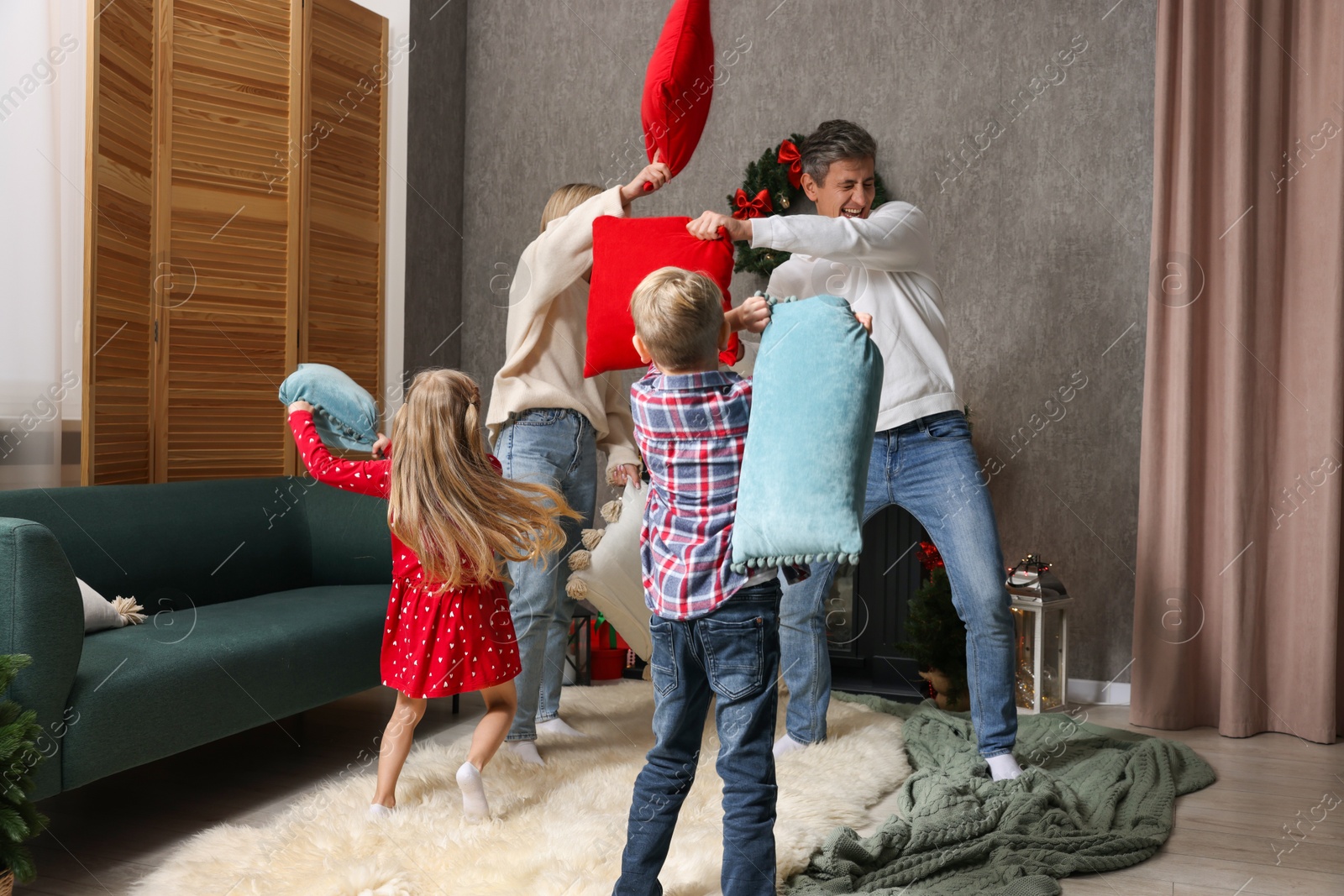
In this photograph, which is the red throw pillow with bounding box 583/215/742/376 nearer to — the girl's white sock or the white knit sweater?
the white knit sweater

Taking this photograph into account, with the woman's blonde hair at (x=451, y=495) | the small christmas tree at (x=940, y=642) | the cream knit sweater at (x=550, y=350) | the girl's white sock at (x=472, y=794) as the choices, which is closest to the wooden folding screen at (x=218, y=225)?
the cream knit sweater at (x=550, y=350)

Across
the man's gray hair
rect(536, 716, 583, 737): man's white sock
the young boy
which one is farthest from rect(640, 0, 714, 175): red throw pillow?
rect(536, 716, 583, 737): man's white sock

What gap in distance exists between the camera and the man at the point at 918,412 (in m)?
2.29

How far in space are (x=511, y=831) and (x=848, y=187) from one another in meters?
1.62

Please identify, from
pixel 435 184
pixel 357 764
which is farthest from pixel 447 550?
pixel 435 184

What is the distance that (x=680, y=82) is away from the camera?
2016mm

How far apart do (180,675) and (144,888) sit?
16.6 inches

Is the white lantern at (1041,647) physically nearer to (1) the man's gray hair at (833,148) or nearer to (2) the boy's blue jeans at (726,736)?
(1) the man's gray hair at (833,148)

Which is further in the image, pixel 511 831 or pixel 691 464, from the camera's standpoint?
pixel 511 831

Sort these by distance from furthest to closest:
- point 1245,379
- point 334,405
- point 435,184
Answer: point 435,184 < point 1245,379 < point 334,405

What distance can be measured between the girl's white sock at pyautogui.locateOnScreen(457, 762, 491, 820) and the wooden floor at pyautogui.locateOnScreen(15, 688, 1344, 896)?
0.47 meters

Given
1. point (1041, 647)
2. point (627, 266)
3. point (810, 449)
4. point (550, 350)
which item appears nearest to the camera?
point (810, 449)

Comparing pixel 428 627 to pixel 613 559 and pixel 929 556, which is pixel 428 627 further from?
pixel 929 556

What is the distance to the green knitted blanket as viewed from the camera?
6.05ft
